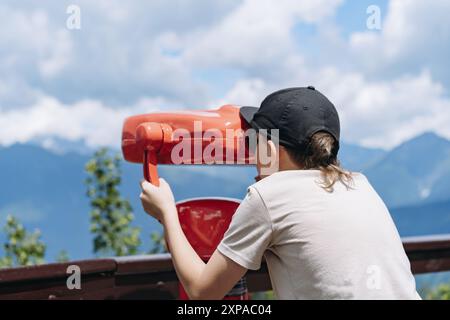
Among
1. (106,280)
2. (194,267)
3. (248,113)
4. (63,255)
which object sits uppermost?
(63,255)

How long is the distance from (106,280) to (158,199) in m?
0.92

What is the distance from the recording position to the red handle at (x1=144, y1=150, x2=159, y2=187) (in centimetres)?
174

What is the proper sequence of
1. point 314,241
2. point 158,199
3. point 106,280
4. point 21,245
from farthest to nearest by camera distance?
point 21,245 → point 106,280 → point 158,199 → point 314,241

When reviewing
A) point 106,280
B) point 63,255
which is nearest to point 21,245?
point 63,255

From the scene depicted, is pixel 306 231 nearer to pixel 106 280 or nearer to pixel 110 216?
pixel 106 280

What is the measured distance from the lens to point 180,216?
1799 millimetres

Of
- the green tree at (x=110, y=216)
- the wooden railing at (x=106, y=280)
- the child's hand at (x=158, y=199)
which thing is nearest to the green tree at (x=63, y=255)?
the green tree at (x=110, y=216)

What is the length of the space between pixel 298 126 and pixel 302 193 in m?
0.14

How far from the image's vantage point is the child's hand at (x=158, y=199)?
1.69 metres

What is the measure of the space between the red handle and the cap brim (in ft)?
0.68

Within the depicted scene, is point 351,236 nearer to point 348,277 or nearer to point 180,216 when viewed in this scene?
point 348,277

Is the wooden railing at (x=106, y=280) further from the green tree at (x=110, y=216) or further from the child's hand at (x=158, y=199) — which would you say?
the green tree at (x=110, y=216)

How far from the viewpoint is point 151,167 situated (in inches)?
68.5
